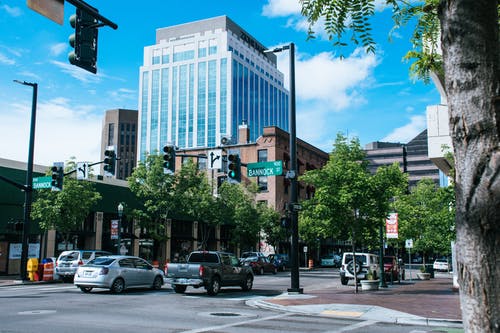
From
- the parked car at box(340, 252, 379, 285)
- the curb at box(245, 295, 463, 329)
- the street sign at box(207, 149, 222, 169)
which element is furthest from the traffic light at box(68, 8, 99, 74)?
the parked car at box(340, 252, 379, 285)

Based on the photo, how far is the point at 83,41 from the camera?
9.87 metres

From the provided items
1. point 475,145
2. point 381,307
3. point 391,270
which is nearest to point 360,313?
point 381,307

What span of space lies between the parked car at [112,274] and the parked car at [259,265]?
19516 millimetres

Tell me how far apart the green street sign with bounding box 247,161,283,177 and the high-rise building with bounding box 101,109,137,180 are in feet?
450

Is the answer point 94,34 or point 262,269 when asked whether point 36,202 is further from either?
point 94,34

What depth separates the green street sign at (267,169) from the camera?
2158 cm

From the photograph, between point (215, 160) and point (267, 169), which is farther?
point (267, 169)

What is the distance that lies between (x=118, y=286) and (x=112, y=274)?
0.67 meters

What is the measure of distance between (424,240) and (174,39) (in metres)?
125

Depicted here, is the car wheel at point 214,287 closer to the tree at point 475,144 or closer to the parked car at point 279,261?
the tree at point 475,144

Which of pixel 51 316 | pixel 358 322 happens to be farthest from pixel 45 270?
pixel 358 322

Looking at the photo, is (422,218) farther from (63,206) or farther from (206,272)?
(63,206)

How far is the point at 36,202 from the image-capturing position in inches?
1265

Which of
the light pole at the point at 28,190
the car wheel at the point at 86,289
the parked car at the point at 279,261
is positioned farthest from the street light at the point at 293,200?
the parked car at the point at 279,261
